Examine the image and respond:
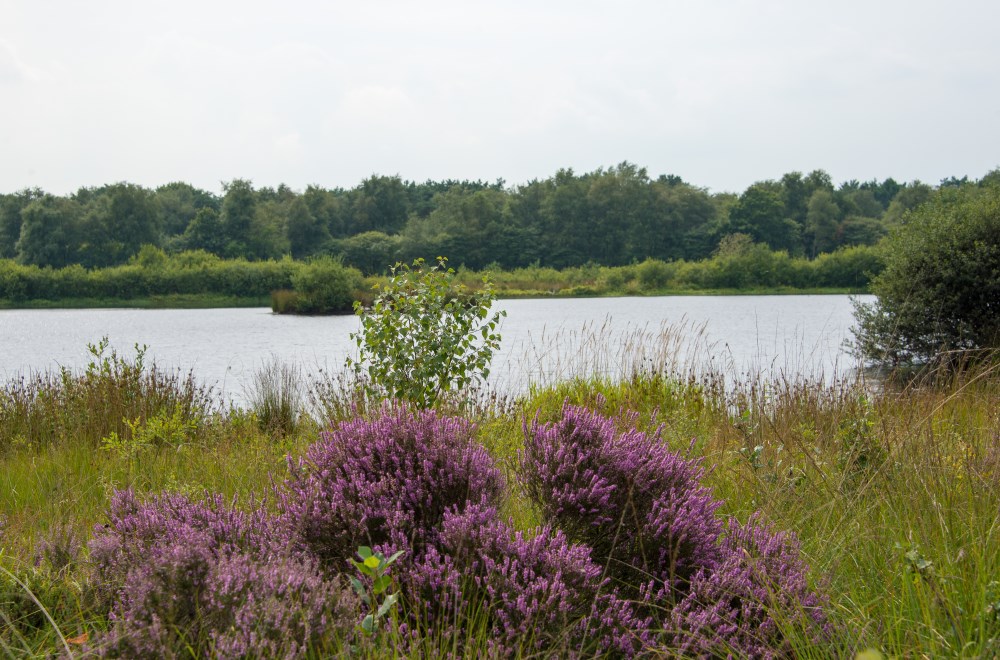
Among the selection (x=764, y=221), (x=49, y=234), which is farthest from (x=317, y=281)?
(x=764, y=221)

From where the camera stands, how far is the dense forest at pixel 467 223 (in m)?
72.8

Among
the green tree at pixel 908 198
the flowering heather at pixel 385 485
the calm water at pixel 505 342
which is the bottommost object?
the calm water at pixel 505 342

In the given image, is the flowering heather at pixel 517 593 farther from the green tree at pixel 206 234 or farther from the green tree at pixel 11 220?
the green tree at pixel 11 220

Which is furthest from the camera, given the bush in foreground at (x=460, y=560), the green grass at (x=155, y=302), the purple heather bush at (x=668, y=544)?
the green grass at (x=155, y=302)

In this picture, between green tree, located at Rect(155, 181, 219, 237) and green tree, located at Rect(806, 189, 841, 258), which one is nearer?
green tree, located at Rect(806, 189, 841, 258)

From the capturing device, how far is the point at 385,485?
2.72m

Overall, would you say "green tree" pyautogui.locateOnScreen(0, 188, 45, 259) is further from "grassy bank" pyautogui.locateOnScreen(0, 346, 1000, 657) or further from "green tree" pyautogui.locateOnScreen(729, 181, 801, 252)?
"grassy bank" pyautogui.locateOnScreen(0, 346, 1000, 657)

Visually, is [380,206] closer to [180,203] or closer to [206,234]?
[206,234]

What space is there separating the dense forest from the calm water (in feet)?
109

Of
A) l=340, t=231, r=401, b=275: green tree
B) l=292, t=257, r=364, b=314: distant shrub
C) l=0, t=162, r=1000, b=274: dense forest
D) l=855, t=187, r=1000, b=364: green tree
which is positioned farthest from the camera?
l=340, t=231, r=401, b=275: green tree

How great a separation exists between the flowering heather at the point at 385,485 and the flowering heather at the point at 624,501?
8.8 inches

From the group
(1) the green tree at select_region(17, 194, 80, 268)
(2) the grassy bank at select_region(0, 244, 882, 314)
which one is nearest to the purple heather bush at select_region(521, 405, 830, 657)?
(2) the grassy bank at select_region(0, 244, 882, 314)

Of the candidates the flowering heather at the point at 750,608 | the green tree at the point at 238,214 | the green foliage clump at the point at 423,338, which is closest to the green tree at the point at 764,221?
the green tree at the point at 238,214

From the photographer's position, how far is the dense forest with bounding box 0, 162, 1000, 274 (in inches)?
2867
